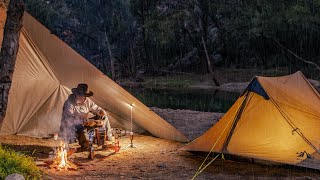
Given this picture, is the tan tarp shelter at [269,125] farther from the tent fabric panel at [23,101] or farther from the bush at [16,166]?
the tent fabric panel at [23,101]

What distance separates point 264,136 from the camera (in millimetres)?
7930

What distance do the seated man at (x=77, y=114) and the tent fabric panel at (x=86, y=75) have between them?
3.00 ft

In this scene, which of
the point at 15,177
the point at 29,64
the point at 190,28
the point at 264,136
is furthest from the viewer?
the point at 190,28

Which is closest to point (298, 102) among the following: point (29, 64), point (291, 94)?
point (291, 94)

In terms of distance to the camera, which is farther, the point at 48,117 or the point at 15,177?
the point at 48,117

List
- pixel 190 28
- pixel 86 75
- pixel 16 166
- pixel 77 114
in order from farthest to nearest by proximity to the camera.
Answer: pixel 190 28 → pixel 86 75 → pixel 77 114 → pixel 16 166

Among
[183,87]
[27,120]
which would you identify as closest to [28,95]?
[27,120]

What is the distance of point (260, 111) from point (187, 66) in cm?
3377

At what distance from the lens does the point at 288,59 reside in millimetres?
35906

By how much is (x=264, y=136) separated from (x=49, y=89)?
5.41 metres

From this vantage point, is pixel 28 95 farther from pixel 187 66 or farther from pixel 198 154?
pixel 187 66

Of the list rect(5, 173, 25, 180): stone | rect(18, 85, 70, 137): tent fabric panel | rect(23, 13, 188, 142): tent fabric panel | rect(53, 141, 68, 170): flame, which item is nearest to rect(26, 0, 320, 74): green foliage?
rect(18, 85, 70, 137): tent fabric panel

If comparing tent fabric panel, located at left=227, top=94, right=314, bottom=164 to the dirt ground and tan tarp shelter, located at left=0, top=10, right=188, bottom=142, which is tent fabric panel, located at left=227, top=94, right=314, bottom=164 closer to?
the dirt ground

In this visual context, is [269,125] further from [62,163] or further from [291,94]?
[62,163]
